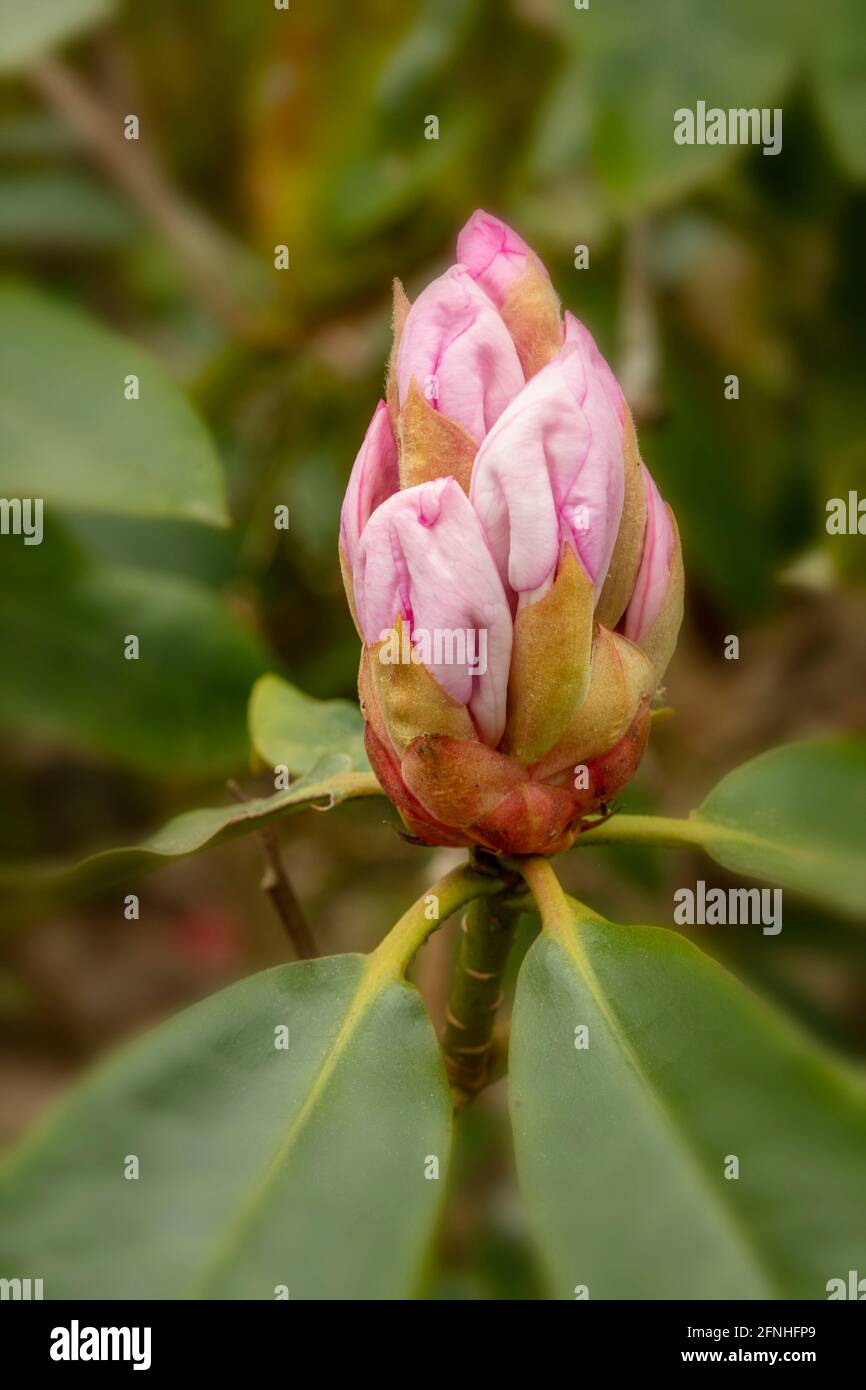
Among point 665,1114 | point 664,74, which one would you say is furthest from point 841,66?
point 665,1114

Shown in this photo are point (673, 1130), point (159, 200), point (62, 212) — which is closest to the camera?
point (673, 1130)

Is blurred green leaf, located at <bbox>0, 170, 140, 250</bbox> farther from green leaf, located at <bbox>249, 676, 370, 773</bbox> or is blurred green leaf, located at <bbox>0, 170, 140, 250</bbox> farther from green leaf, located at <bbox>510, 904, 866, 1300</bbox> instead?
green leaf, located at <bbox>510, 904, 866, 1300</bbox>

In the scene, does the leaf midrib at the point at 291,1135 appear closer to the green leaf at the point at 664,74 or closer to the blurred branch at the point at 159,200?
the green leaf at the point at 664,74

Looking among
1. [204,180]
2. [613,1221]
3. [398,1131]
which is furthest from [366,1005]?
[204,180]

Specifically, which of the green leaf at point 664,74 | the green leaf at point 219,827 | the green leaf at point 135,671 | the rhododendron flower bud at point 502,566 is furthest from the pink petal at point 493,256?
the green leaf at point 135,671

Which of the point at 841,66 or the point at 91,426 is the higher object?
the point at 841,66

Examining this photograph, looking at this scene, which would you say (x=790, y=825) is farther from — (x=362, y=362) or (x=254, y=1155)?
(x=362, y=362)

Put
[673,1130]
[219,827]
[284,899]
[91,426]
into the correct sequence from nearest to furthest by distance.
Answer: [673,1130] → [219,827] → [284,899] → [91,426]

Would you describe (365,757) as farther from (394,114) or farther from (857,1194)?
(394,114)
